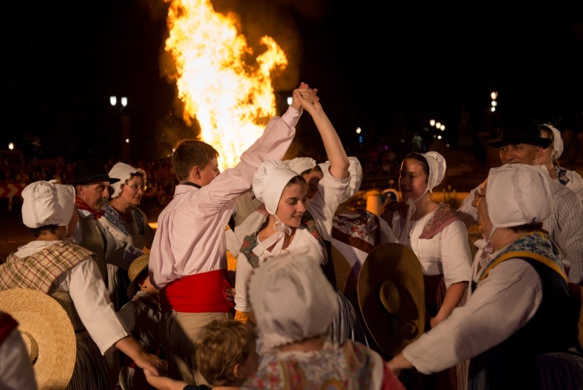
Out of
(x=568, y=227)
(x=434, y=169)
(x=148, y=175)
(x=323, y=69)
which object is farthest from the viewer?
(x=323, y=69)

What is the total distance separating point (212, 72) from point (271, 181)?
14715 mm

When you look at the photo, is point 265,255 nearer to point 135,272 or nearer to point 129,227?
point 135,272

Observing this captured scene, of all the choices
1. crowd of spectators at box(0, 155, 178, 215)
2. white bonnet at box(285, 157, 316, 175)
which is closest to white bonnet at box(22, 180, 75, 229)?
white bonnet at box(285, 157, 316, 175)

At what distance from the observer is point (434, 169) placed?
5.21m

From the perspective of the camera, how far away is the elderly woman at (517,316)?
2850 mm

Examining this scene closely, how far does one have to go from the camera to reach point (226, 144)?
18.1 meters

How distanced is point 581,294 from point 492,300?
2.01ft

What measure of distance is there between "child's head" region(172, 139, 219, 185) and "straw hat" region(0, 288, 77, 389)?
4.21ft

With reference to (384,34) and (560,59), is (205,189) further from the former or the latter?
(384,34)

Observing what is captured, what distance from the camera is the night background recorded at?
32.3m

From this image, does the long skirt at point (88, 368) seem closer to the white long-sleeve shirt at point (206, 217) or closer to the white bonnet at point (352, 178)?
the white long-sleeve shirt at point (206, 217)

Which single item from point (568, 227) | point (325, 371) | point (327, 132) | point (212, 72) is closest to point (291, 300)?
point (325, 371)

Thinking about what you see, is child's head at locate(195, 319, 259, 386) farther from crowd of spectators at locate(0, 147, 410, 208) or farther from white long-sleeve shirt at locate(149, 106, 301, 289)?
crowd of spectators at locate(0, 147, 410, 208)

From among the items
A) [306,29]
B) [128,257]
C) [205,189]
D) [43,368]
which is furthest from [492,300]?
[306,29]
